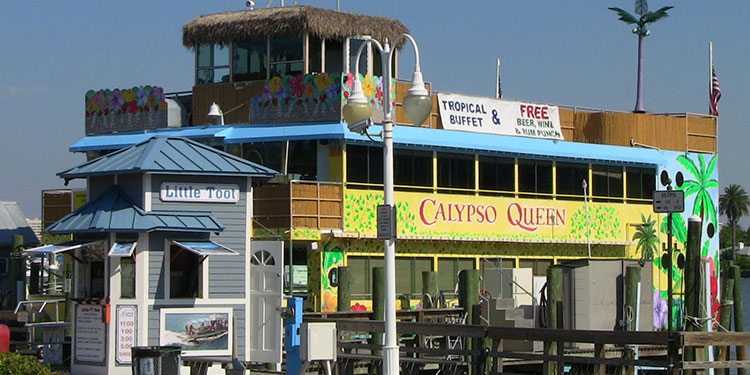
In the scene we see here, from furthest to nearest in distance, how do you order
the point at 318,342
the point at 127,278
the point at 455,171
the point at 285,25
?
the point at 455,171
the point at 285,25
the point at 127,278
the point at 318,342

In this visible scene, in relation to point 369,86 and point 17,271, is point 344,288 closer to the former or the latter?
point 369,86

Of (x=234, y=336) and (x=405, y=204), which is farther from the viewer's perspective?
(x=405, y=204)

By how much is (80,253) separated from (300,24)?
12639 mm

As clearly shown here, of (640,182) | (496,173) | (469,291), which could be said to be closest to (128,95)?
(496,173)

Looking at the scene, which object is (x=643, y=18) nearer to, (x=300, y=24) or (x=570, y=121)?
(x=570, y=121)

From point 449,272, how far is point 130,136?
933cm

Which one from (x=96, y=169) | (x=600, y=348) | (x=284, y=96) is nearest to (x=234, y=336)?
(x=96, y=169)

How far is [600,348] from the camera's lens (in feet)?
71.8

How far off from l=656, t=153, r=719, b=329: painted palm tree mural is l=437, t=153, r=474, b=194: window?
7720mm

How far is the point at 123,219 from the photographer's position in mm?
22109

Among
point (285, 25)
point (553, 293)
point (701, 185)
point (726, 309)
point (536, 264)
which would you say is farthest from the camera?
point (701, 185)

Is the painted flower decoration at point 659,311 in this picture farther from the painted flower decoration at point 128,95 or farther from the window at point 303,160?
the painted flower decoration at point 128,95

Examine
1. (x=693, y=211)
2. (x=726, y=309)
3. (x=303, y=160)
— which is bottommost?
(x=726, y=309)

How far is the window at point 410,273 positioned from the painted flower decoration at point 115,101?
29.4 ft
